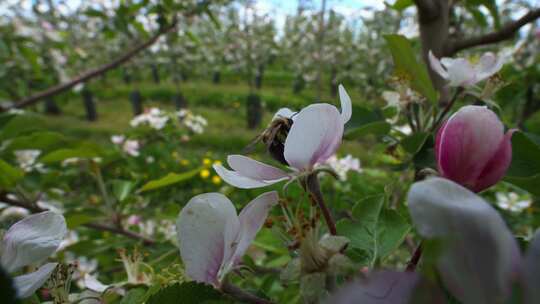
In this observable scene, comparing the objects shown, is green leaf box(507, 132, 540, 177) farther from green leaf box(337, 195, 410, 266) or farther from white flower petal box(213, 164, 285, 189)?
white flower petal box(213, 164, 285, 189)

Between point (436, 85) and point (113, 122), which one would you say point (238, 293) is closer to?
point (436, 85)

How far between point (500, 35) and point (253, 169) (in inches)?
28.7

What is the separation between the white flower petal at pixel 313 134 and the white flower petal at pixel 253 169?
0.8 inches

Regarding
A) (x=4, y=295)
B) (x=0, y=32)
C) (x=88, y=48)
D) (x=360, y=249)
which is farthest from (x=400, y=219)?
(x=88, y=48)

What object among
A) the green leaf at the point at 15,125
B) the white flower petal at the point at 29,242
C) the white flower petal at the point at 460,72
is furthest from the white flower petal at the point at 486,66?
the green leaf at the point at 15,125

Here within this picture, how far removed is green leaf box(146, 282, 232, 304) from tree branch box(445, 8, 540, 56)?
0.78 metres

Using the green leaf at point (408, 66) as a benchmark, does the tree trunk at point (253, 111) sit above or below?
below

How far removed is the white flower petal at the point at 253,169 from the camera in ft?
1.15

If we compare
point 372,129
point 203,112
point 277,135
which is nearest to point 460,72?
point 372,129

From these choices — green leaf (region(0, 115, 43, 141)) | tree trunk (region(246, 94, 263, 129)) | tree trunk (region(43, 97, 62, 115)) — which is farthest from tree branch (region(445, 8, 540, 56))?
tree trunk (region(43, 97, 62, 115))

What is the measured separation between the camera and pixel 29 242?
0.35 metres

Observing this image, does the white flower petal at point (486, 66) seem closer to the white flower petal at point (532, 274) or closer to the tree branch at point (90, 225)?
the white flower petal at point (532, 274)

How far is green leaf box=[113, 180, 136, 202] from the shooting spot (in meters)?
1.12

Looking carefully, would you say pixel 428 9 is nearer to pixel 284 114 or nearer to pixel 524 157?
pixel 524 157
